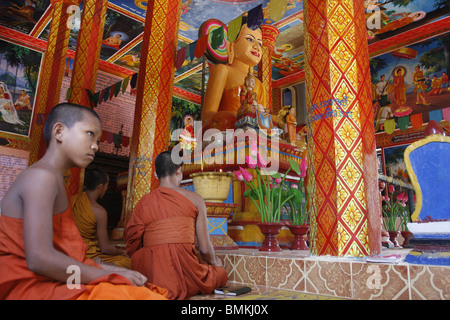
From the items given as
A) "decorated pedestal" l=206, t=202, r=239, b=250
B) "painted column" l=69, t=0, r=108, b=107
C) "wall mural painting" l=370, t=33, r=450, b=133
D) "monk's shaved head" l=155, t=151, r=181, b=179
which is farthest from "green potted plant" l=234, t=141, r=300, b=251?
"wall mural painting" l=370, t=33, r=450, b=133

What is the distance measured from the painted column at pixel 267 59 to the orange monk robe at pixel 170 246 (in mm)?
6422

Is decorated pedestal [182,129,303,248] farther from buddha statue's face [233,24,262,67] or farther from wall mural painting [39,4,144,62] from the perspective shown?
wall mural painting [39,4,144,62]

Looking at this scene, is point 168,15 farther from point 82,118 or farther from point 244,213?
point 82,118

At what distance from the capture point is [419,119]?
6.98 m

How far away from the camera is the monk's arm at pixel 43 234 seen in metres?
1.03

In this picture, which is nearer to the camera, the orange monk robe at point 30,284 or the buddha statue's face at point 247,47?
the orange monk robe at point 30,284

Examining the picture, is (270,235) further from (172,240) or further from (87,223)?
(87,223)

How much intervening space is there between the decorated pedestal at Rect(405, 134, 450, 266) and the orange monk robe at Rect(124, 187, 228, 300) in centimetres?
113


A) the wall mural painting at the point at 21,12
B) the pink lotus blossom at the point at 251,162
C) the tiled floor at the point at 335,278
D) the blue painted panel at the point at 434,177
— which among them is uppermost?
the wall mural painting at the point at 21,12

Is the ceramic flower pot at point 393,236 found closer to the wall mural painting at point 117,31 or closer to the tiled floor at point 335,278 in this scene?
the tiled floor at point 335,278

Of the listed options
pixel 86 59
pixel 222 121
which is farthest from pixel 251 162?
pixel 86 59

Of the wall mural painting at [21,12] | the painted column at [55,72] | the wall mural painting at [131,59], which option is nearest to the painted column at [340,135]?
the painted column at [55,72]
